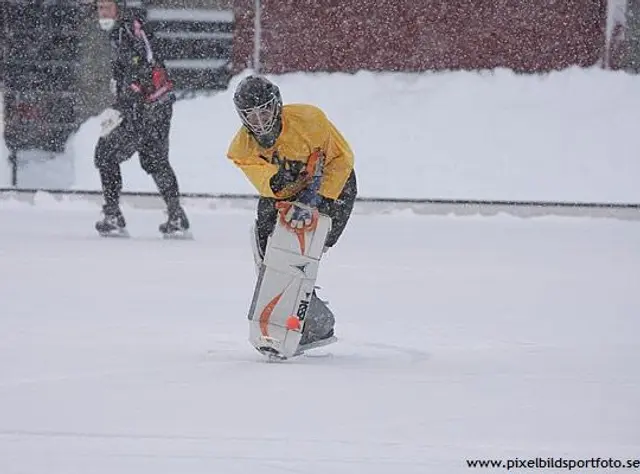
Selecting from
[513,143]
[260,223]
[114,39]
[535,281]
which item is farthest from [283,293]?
[513,143]

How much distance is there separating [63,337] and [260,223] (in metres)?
1.03

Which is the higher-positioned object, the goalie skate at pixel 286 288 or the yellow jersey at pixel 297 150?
the yellow jersey at pixel 297 150

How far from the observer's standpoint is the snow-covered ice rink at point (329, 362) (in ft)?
12.8

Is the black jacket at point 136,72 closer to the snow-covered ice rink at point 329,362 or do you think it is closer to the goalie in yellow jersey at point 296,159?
the snow-covered ice rink at point 329,362

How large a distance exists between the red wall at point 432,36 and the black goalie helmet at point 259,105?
7.71 metres

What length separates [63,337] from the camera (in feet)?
19.3

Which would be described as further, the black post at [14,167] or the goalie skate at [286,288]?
the black post at [14,167]

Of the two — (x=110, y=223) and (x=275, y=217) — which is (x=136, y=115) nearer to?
(x=110, y=223)

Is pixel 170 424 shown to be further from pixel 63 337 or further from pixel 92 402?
pixel 63 337

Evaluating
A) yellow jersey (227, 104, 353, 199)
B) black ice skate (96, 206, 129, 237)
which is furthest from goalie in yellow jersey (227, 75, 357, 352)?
black ice skate (96, 206, 129, 237)

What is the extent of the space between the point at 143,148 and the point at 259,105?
4.40 meters

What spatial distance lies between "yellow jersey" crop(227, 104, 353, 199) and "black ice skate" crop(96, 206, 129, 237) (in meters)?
4.49

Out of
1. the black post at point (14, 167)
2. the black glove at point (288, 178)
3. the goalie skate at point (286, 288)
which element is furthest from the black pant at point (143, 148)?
the goalie skate at point (286, 288)

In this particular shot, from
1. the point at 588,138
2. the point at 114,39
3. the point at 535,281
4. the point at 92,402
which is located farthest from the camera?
the point at 588,138
